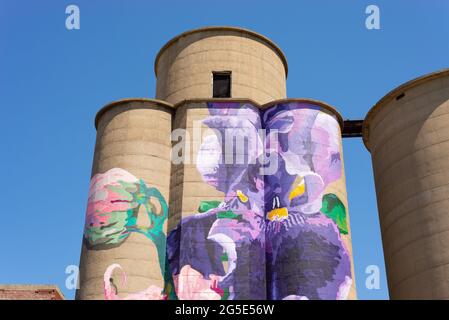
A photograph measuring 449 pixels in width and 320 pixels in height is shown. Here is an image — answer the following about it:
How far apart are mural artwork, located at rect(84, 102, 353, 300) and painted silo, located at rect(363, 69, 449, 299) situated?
3.58m

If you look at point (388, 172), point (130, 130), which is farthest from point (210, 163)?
point (388, 172)

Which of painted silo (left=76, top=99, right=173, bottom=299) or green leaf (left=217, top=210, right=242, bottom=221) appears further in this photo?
green leaf (left=217, top=210, right=242, bottom=221)

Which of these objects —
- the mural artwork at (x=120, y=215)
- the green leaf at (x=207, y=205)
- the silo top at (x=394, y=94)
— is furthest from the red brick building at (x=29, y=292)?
the silo top at (x=394, y=94)

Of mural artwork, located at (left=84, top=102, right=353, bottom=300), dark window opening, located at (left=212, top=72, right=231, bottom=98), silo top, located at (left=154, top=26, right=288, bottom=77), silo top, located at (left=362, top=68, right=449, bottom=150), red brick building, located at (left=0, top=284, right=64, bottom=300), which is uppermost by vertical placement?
silo top, located at (left=154, top=26, right=288, bottom=77)

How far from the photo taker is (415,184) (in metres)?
31.0

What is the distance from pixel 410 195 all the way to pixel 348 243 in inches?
183

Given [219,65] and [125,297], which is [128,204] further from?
[219,65]

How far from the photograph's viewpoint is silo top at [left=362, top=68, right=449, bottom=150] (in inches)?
1275

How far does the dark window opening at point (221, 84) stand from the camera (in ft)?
121

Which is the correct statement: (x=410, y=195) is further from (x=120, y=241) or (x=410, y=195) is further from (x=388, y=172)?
(x=120, y=241)

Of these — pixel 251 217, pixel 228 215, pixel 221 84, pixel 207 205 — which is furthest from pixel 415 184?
pixel 221 84

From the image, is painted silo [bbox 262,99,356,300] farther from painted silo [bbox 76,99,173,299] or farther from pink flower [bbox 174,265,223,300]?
painted silo [bbox 76,99,173,299]

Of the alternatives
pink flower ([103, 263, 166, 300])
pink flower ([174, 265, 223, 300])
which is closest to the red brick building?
pink flower ([103, 263, 166, 300])

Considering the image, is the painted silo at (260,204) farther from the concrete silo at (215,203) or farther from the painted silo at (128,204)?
the painted silo at (128,204)
